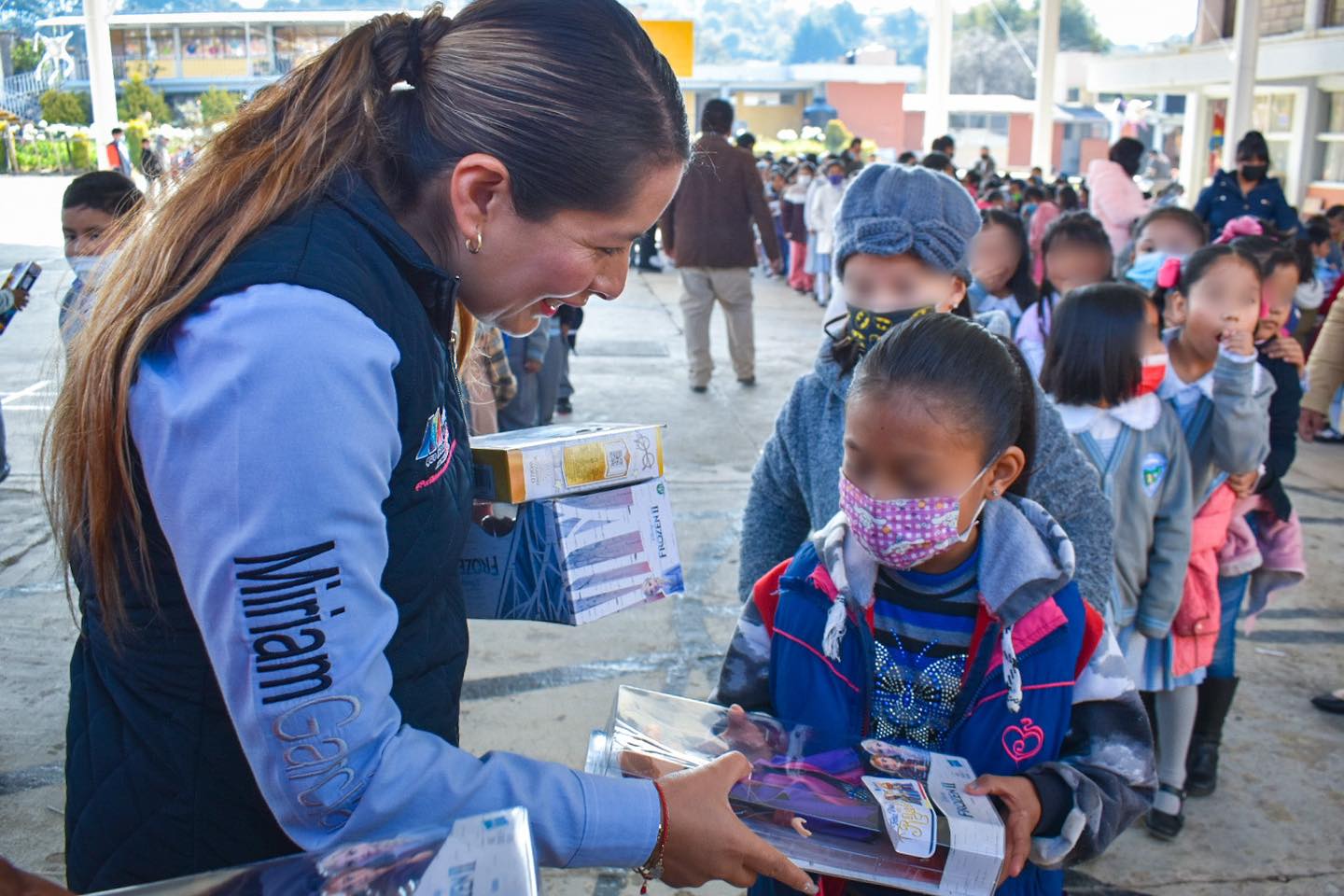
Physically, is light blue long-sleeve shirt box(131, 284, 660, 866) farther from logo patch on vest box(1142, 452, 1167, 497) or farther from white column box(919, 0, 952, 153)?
white column box(919, 0, 952, 153)

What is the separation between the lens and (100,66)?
675 centimetres

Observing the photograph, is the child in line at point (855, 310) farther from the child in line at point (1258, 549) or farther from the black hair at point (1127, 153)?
the black hair at point (1127, 153)

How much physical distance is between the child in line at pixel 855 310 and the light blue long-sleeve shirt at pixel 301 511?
1.26 meters

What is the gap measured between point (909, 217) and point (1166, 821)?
1971 mm

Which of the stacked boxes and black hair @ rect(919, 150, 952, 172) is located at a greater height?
black hair @ rect(919, 150, 952, 172)

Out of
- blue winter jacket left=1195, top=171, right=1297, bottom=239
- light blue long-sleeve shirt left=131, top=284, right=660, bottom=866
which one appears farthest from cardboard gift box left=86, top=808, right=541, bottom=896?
blue winter jacket left=1195, top=171, right=1297, bottom=239

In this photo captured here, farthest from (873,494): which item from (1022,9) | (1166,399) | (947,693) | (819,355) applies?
(1022,9)

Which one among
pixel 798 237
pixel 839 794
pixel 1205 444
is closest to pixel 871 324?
pixel 839 794

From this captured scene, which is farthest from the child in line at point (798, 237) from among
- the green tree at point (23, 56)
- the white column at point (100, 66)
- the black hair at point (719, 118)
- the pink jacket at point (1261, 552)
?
the pink jacket at point (1261, 552)

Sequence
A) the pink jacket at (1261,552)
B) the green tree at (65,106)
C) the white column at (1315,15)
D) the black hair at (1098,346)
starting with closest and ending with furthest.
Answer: the black hair at (1098,346) → the pink jacket at (1261,552) → the green tree at (65,106) → the white column at (1315,15)

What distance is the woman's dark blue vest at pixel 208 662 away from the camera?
1.14 meters

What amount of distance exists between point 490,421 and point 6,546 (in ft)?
7.70

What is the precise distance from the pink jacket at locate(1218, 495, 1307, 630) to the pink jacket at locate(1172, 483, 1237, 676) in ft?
0.35

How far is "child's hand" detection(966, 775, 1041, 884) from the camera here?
1497mm
